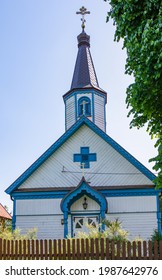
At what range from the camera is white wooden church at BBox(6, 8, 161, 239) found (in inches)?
668

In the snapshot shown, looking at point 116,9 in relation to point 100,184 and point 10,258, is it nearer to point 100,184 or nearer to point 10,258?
point 10,258

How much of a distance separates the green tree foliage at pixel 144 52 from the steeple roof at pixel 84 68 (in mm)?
11195

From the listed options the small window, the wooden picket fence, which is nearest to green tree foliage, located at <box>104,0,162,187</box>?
the wooden picket fence

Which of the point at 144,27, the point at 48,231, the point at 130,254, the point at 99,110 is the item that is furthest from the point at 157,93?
the point at 99,110

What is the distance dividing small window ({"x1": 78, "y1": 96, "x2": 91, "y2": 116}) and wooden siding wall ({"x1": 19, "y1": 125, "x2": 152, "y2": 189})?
2731mm

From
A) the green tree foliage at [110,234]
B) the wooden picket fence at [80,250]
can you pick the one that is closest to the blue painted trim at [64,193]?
the green tree foliage at [110,234]

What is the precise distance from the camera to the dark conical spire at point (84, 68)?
21.9 m

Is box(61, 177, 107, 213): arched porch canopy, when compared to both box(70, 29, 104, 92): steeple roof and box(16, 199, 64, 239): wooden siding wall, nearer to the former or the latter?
box(16, 199, 64, 239): wooden siding wall

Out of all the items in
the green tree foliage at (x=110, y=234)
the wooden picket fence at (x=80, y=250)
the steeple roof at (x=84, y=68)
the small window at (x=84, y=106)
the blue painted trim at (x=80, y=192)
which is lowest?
the wooden picket fence at (x=80, y=250)

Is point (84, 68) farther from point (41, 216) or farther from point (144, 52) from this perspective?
point (144, 52)

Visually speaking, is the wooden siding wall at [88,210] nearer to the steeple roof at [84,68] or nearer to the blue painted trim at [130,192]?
the blue painted trim at [130,192]

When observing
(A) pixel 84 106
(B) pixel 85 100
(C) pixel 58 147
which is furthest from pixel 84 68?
(C) pixel 58 147

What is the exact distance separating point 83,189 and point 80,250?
8.27 metres

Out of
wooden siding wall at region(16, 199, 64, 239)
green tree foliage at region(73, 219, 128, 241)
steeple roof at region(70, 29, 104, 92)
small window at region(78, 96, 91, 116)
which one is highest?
steeple roof at region(70, 29, 104, 92)
